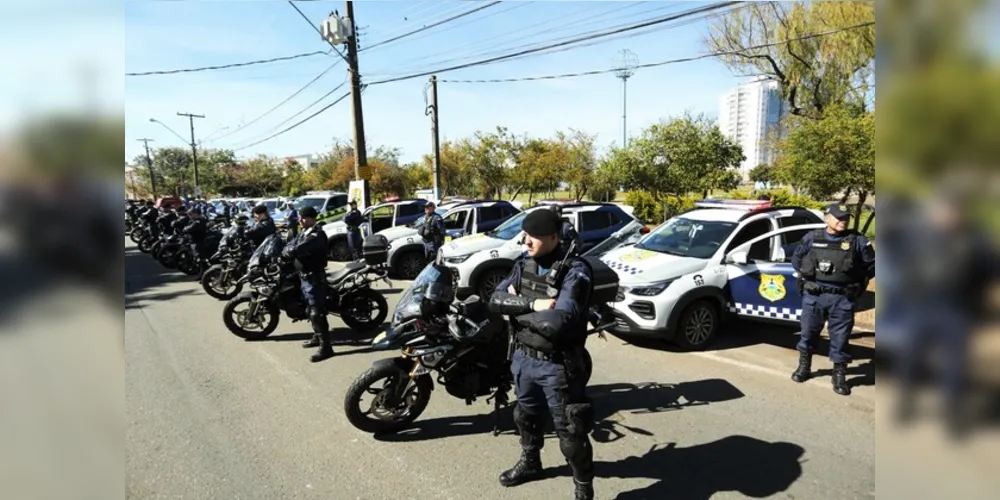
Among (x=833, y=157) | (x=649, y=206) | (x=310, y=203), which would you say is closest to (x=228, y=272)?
(x=310, y=203)

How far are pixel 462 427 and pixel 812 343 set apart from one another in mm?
3251

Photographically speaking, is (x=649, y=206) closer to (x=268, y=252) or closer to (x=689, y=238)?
(x=689, y=238)

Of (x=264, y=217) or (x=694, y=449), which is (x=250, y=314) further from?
(x=694, y=449)

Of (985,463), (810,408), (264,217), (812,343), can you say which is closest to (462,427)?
(810,408)

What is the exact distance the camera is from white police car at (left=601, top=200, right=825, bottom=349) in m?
5.58

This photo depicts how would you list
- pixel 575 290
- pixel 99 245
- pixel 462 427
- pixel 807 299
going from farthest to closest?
pixel 807 299, pixel 462 427, pixel 575 290, pixel 99 245

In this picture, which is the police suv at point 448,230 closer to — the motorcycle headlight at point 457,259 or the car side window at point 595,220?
the motorcycle headlight at point 457,259

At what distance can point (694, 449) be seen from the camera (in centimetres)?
367

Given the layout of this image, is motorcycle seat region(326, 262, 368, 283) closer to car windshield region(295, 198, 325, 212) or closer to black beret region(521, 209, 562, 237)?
black beret region(521, 209, 562, 237)

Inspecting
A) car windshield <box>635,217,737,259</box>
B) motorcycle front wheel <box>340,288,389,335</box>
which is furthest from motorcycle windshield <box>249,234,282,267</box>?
car windshield <box>635,217,737,259</box>

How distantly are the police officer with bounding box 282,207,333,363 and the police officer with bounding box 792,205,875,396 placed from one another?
474 cm

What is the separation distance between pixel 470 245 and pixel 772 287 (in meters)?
4.51

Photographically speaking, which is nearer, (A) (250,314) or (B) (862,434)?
(B) (862,434)

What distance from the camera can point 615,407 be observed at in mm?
4402
